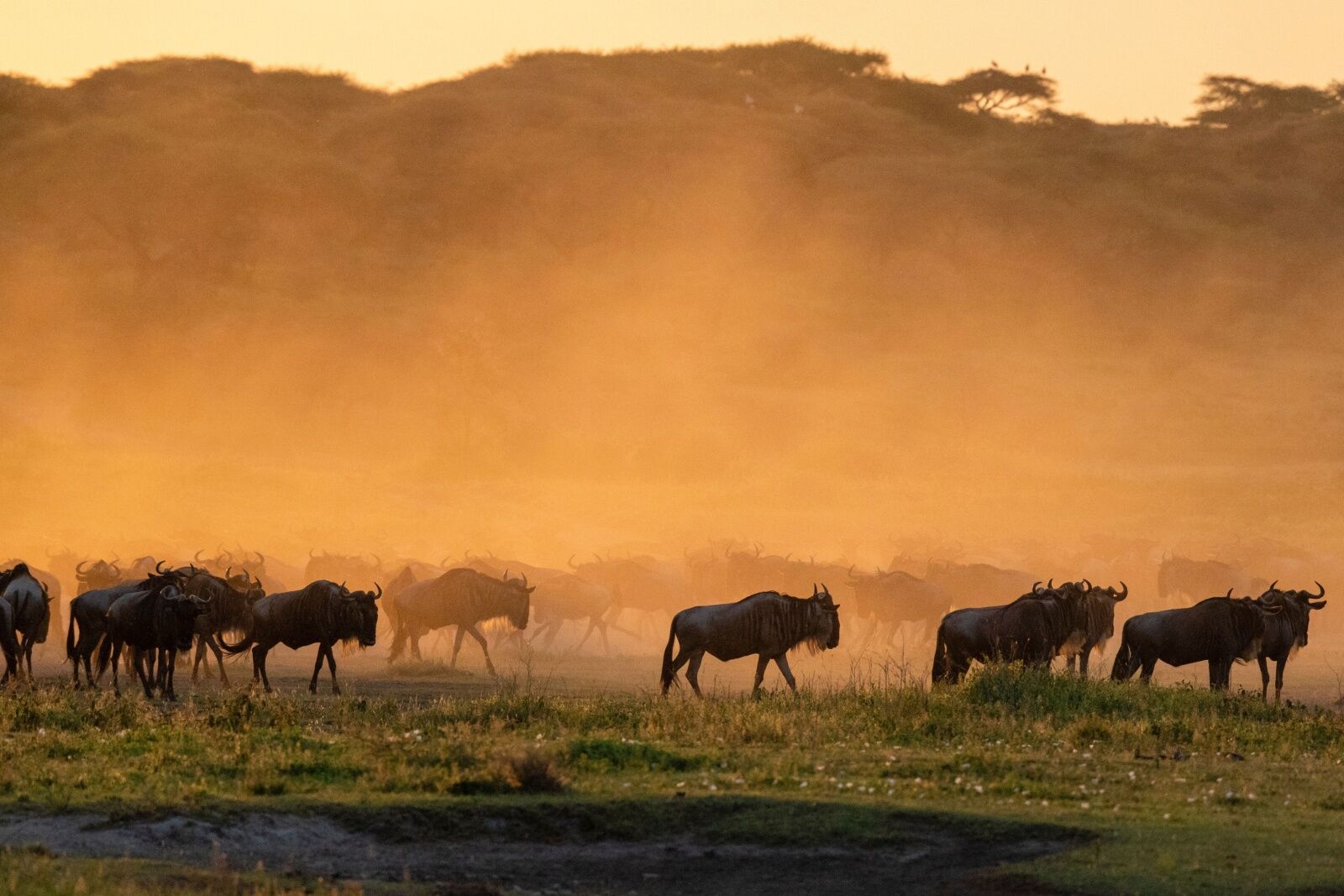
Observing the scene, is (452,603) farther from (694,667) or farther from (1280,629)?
(1280,629)

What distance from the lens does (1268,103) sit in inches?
5084

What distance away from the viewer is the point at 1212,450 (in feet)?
271

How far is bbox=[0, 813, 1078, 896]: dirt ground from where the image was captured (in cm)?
1241

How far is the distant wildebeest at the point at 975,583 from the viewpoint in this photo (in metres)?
44.6

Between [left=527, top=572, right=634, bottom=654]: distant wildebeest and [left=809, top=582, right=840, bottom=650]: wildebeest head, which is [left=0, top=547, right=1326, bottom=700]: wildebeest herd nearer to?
[left=809, top=582, right=840, bottom=650]: wildebeest head

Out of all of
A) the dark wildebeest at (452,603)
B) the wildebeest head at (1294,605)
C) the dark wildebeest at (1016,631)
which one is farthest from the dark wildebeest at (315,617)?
the wildebeest head at (1294,605)

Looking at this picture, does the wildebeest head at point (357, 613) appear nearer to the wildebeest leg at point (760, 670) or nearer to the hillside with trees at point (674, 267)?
the wildebeest leg at point (760, 670)

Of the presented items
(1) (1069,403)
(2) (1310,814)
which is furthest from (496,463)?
(2) (1310,814)

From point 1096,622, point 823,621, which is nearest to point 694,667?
point 823,621

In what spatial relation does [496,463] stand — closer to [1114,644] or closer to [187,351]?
[187,351]

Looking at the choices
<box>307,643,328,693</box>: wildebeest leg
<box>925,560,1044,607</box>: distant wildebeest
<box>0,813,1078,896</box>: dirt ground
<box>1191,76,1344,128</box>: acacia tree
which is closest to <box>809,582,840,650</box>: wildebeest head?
<box>307,643,328,693</box>: wildebeest leg

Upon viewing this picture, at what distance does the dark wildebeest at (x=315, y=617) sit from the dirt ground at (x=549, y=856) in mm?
12006

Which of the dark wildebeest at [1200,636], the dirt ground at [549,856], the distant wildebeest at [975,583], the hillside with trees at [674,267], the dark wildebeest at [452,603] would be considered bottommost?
the dirt ground at [549,856]

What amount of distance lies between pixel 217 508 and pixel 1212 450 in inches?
1545
